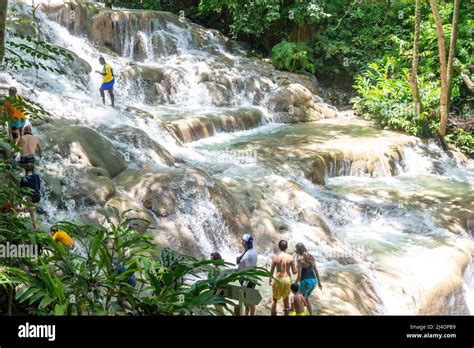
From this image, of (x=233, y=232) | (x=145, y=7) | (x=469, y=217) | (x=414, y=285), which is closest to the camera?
(x=414, y=285)

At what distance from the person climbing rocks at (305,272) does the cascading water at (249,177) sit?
53 centimetres

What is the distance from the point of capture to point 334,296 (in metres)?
7.23

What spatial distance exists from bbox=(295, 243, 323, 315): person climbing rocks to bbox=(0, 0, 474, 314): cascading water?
0.53m

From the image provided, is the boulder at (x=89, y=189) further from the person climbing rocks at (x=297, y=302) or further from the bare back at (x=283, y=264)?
the person climbing rocks at (x=297, y=302)

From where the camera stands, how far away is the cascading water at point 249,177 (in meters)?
8.22

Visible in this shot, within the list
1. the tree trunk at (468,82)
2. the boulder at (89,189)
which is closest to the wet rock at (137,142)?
the boulder at (89,189)

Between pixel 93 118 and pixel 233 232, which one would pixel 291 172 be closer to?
pixel 233 232

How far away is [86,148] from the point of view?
924 cm

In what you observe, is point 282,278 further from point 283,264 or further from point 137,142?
point 137,142

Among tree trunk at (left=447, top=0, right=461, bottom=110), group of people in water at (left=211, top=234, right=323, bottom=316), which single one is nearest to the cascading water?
group of people in water at (left=211, top=234, right=323, bottom=316)

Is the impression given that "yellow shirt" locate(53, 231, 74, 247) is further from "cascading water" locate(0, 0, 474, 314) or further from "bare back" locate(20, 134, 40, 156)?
"cascading water" locate(0, 0, 474, 314)

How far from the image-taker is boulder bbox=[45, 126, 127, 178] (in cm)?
894
